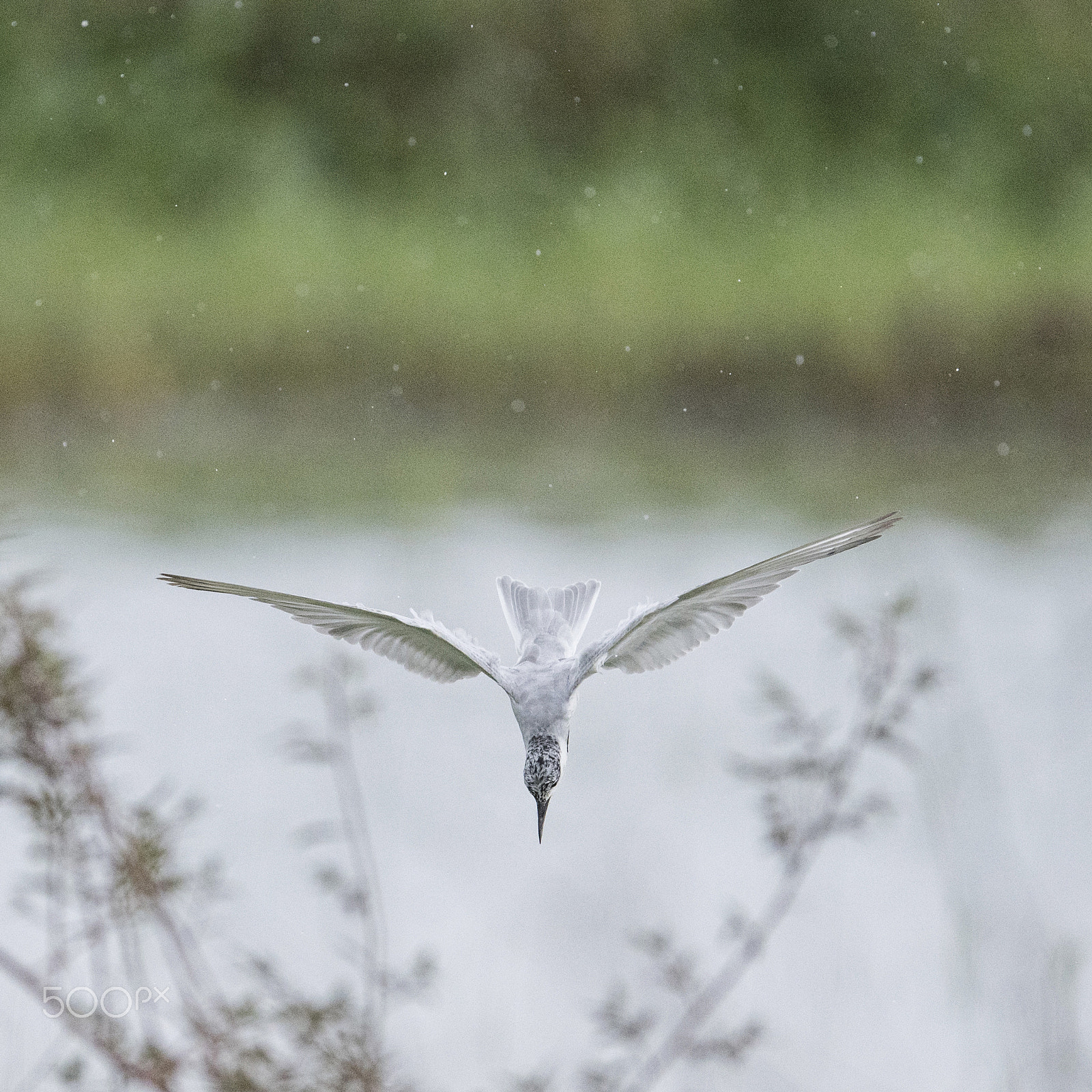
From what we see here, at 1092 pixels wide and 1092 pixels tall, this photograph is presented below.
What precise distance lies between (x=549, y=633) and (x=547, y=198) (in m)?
2.85

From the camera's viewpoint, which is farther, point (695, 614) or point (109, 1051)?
point (695, 614)

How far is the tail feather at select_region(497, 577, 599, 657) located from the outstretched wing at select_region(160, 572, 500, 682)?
0.15 feet

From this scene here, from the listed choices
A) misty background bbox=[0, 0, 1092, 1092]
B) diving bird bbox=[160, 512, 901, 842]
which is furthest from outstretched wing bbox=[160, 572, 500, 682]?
misty background bbox=[0, 0, 1092, 1092]

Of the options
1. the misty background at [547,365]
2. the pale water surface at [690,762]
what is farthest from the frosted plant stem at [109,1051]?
the misty background at [547,365]

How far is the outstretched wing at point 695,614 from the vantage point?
0.78 metres

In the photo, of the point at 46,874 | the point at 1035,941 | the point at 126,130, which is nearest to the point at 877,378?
the point at 126,130

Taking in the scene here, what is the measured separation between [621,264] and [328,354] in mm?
783

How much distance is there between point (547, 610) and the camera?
1.00m

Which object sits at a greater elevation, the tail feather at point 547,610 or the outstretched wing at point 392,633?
the tail feather at point 547,610

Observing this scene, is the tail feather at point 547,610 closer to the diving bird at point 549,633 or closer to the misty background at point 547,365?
the diving bird at point 549,633

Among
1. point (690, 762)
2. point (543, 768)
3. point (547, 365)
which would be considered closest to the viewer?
point (543, 768)

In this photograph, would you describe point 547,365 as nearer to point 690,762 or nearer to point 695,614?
point 690,762

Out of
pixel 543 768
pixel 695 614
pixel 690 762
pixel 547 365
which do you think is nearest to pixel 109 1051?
pixel 543 768

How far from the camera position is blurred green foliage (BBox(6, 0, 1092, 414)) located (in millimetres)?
3303
